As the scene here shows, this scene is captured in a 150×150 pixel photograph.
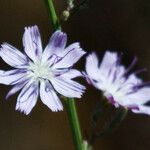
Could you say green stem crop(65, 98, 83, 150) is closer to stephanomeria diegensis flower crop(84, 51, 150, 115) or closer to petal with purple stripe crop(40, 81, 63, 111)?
petal with purple stripe crop(40, 81, 63, 111)

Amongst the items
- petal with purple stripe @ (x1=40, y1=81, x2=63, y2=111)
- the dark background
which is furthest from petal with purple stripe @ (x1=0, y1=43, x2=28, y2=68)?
the dark background

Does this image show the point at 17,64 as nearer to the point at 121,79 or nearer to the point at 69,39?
the point at 121,79

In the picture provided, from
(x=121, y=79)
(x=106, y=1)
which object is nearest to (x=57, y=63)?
(x=121, y=79)

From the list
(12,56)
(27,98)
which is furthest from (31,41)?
(27,98)

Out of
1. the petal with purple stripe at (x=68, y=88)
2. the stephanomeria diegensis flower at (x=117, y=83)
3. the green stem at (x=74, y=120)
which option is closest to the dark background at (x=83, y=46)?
the stephanomeria diegensis flower at (x=117, y=83)

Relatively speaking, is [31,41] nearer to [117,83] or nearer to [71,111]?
[71,111]

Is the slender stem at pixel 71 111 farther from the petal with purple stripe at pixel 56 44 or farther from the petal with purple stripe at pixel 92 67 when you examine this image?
the petal with purple stripe at pixel 92 67

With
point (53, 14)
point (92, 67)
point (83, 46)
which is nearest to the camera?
point (53, 14)
